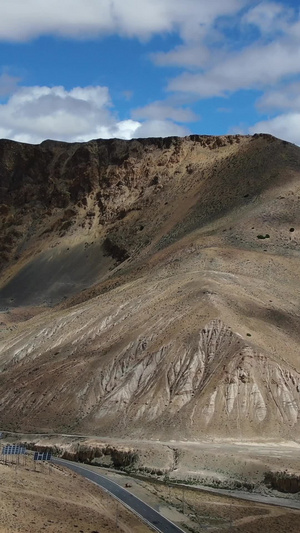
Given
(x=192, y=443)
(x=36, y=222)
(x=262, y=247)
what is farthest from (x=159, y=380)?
(x=36, y=222)

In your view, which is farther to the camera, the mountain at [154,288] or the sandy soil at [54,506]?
the mountain at [154,288]

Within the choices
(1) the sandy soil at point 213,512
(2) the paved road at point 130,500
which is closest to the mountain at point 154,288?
(2) the paved road at point 130,500

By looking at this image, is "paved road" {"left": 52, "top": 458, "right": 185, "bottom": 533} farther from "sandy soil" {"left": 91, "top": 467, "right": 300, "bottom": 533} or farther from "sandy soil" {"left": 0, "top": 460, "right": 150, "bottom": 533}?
"sandy soil" {"left": 0, "top": 460, "right": 150, "bottom": 533}

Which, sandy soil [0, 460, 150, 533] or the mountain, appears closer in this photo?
sandy soil [0, 460, 150, 533]

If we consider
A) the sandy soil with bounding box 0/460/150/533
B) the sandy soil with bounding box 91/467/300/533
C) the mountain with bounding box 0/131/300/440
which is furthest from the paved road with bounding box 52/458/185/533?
the mountain with bounding box 0/131/300/440

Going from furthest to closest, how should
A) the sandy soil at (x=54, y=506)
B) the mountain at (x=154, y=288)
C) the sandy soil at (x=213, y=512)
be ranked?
the mountain at (x=154, y=288) < the sandy soil at (x=213, y=512) < the sandy soil at (x=54, y=506)

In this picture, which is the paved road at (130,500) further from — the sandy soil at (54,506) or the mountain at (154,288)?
the mountain at (154,288)

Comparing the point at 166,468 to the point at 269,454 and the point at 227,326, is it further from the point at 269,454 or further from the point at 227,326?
the point at 227,326
